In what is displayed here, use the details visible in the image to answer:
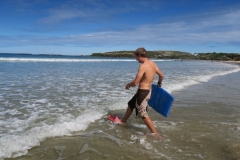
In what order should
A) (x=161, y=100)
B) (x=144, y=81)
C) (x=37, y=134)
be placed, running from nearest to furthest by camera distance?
1. (x=37, y=134)
2. (x=144, y=81)
3. (x=161, y=100)

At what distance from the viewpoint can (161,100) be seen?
6.10 metres

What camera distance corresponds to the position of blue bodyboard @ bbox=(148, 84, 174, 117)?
584 centimetres

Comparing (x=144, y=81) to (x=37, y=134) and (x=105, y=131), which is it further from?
(x=37, y=134)

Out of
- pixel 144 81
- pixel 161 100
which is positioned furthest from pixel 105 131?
pixel 161 100

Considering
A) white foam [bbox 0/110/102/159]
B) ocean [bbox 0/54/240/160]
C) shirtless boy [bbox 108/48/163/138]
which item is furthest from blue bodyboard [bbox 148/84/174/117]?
white foam [bbox 0/110/102/159]

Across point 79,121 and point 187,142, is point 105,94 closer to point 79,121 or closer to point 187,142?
point 79,121

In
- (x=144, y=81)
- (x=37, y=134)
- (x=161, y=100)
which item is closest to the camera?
(x=37, y=134)

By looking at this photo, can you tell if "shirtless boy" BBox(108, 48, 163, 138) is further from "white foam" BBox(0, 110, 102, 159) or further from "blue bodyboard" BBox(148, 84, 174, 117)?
"white foam" BBox(0, 110, 102, 159)

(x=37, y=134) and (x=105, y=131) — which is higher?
(x=37, y=134)

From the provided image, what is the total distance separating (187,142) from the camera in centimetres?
477

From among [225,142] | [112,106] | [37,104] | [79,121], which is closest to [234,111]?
[225,142]

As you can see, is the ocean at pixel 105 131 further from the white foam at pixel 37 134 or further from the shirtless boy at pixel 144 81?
the shirtless boy at pixel 144 81

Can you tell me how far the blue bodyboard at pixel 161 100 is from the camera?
5.84 m

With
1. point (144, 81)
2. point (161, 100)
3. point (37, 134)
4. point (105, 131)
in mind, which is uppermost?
point (144, 81)
